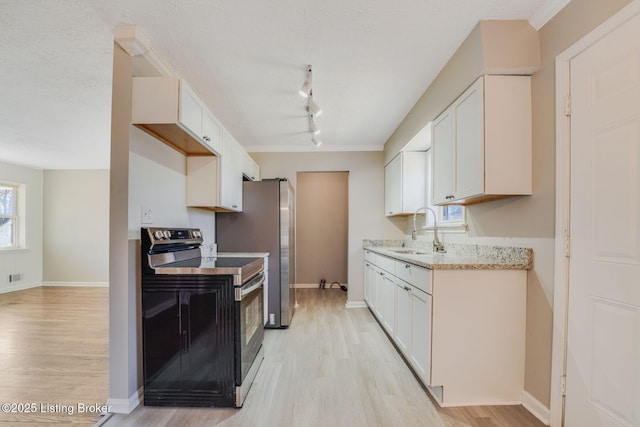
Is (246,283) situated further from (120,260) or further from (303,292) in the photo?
(303,292)

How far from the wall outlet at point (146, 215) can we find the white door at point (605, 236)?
256cm

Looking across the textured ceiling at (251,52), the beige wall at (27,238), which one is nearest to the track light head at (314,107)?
the textured ceiling at (251,52)

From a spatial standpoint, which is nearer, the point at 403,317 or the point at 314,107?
the point at 403,317

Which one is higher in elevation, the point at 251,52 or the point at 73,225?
the point at 251,52

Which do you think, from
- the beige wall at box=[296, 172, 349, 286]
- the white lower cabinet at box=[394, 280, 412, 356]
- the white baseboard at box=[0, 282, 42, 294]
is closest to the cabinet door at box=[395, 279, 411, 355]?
the white lower cabinet at box=[394, 280, 412, 356]

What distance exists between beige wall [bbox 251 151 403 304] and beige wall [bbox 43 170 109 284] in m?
3.91

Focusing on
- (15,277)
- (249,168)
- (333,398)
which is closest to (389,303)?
(333,398)

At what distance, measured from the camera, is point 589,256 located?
55.1 inches

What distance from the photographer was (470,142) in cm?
189

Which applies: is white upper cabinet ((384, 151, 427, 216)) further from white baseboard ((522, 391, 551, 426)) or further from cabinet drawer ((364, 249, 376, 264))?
white baseboard ((522, 391, 551, 426))

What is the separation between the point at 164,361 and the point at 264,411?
2.34 feet

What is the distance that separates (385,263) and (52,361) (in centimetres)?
314

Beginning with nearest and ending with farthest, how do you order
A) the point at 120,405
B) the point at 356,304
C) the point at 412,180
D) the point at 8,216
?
the point at 120,405, the point at 412,180, the point at 356,304, the point at 8,216

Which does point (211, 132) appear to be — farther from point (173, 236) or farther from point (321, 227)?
point (321, 227)
